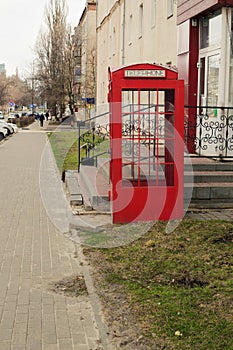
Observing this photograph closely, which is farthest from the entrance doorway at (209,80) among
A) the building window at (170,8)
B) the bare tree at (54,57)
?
the bare tree at (54,57)

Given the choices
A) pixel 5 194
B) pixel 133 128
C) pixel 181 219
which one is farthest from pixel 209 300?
pixel 5 194

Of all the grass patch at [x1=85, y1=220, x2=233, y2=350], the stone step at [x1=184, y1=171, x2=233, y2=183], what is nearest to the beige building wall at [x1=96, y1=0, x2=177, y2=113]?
the stone step at [x1=184, y1=171, x2=233, y2=183]

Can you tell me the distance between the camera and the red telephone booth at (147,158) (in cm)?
784

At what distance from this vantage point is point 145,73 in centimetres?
781

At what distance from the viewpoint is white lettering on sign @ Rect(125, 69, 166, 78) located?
7.80m

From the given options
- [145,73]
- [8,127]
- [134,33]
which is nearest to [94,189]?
[145,73]

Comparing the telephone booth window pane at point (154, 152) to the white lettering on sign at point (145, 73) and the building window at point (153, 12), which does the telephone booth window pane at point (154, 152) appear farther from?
the building window at point (153, 12)

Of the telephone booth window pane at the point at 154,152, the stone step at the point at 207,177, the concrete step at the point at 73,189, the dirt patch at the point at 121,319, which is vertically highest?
the telephone booth window pane at the point at 154,152

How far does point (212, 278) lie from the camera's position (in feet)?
17.9

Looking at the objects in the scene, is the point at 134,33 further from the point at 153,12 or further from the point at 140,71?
the point at 140,71

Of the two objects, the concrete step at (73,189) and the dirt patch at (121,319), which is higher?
the concrete step at (73,189)

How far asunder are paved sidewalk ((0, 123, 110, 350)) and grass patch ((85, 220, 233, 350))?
14.2 inches

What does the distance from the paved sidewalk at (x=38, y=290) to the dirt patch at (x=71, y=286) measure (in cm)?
7

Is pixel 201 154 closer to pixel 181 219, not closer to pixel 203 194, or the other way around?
pixel 203 194
